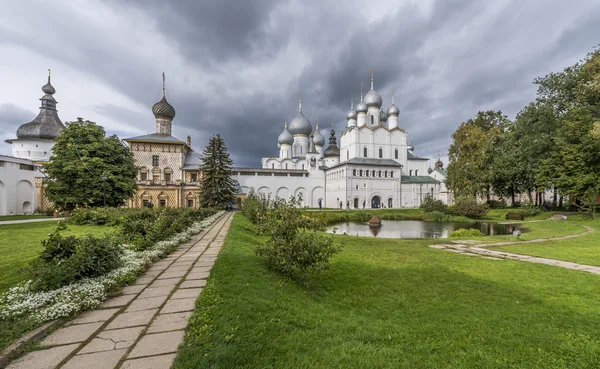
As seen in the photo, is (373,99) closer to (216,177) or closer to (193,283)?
(216,177)

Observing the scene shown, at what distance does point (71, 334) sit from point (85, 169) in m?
19.2

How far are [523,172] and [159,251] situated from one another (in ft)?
102

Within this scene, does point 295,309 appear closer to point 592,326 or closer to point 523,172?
point 592,326

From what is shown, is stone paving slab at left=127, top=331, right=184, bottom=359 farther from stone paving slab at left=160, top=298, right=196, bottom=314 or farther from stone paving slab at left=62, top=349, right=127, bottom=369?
stone paving slab at left=160, top=298, right=196, bottom=314

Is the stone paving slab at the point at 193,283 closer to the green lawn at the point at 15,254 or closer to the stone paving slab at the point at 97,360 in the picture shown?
the stone paving slab at the point at 97,360

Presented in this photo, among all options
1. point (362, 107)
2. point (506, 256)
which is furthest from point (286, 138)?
point (506, 256)

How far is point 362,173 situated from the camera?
37.5 m

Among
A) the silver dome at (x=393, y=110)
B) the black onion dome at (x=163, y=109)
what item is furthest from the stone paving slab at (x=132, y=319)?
the silver dome at (x=393, y=110)

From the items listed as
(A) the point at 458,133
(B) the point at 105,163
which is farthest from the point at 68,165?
(A) the point at 458,133

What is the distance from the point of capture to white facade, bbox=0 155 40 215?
21.3 meters

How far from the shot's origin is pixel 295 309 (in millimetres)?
3396

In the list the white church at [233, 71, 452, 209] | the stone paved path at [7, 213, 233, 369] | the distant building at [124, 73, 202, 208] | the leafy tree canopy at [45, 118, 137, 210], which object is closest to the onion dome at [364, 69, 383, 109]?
the white church at [233, 71, 452, 209]

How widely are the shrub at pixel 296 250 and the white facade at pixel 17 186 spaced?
28.3 metres

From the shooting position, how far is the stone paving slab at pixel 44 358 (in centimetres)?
201
